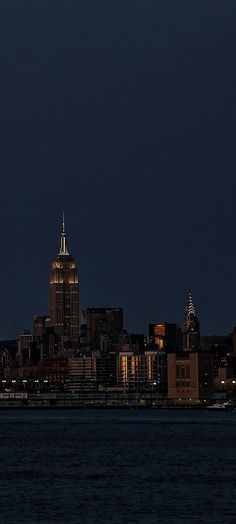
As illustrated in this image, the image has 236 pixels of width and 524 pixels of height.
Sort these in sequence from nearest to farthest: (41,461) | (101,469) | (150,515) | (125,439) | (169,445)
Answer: (150,515)
(101,469)
(41,461)
(169,445)
(125,439)

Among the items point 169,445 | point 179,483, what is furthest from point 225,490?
point 169,445

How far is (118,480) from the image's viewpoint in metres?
84.4

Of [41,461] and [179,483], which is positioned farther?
[41,461]

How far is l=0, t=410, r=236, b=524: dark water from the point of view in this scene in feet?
226

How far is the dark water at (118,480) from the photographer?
226ft

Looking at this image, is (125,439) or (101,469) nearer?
(101,469)

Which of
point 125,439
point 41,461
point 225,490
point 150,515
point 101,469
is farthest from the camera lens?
point 125,439

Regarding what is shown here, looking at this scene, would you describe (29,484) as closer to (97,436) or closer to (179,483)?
(179,483)

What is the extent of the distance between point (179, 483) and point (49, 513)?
14808 millimetres

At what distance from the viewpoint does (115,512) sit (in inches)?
2739

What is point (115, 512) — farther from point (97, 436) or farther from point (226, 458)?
point (97, 436)

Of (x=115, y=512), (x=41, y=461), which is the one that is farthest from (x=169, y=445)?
(x=115, y=512)

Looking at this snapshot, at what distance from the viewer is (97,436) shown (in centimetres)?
14312

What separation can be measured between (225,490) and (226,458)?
24856mm
